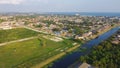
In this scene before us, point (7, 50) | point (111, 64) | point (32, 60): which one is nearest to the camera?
point (111, 64)

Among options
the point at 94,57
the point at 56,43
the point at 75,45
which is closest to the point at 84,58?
the point at 94,57

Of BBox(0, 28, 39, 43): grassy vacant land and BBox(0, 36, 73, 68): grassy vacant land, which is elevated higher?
BBox(0, 36, 73, 68): grassy vacant land

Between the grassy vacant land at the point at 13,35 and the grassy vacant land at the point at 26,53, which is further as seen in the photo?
the grassy vacant land at the point at 13,35

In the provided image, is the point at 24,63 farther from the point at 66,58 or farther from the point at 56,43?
the point at 56,43

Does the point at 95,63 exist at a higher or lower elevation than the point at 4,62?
higher

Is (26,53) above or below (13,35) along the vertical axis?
above

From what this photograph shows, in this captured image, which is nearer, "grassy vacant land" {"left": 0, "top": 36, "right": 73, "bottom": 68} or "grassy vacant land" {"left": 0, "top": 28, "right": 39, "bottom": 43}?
"grassy vacant land" {"left": 0, "top": 36, "right": 73, "bottom": 68}

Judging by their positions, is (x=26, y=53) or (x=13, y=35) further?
(x=13, y=35)

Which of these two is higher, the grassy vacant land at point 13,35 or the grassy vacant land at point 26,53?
the grassy vacant land at point 26,53
